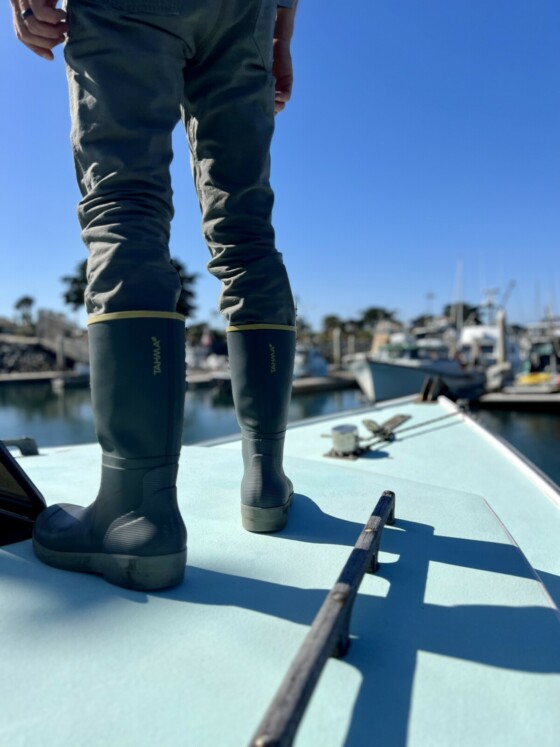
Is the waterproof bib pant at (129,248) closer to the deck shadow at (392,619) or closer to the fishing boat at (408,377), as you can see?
the deck shadow at (392,619)

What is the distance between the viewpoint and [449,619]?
0.84m

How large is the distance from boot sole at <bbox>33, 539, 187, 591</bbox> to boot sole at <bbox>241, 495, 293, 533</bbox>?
272 millimetres

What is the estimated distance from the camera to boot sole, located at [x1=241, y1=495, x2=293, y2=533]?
115 cm

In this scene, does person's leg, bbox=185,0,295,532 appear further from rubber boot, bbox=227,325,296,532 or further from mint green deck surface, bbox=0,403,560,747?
mint green deck surface, bbox=0,403,560,747

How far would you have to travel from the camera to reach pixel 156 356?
2.87ft

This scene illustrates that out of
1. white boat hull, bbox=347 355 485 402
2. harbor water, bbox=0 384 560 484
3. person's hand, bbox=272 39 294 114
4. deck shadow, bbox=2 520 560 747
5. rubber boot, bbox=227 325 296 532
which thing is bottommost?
harbor water, bbox=0 384 560 484

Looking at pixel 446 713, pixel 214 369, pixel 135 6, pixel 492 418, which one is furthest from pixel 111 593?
pixel 214 369

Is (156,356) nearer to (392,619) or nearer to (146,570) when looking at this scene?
(146,570)

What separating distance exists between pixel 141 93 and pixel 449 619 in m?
1.06

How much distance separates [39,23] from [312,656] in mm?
1162

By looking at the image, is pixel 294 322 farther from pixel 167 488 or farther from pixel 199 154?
pixel 167 488

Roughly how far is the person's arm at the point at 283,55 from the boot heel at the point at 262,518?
1.07m

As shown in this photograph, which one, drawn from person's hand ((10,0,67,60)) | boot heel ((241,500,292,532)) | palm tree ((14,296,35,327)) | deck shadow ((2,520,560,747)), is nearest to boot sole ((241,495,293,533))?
boot heel ((241,500,292,532))

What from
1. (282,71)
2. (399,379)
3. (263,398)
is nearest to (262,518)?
(263,398)
